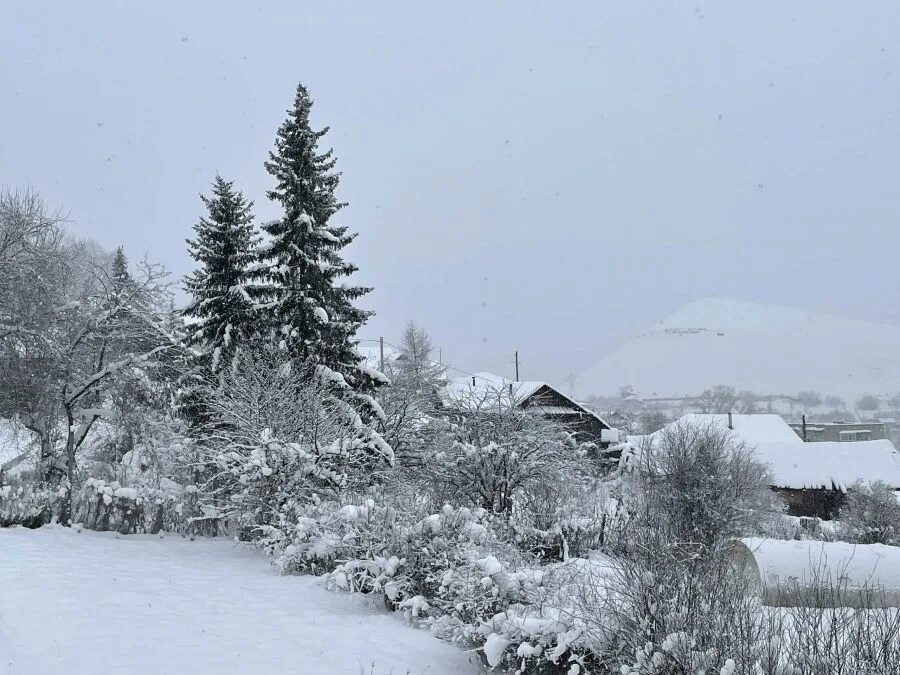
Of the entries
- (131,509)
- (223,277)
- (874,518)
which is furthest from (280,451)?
(874,518)

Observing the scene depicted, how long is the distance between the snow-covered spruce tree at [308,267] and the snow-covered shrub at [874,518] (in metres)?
22.2

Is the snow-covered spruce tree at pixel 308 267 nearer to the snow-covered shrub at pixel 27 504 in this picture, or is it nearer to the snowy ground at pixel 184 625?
the snow-covered shrub at pixel 27 504

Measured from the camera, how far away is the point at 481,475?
59.9 feet

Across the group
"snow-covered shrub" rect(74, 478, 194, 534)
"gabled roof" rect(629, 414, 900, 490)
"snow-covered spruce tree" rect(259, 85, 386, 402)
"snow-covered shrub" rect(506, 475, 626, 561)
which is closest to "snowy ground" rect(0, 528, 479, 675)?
"snow-covered shrub" rect(506, 475, 626, 561)

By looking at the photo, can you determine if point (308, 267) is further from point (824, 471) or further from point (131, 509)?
point (824, 471)

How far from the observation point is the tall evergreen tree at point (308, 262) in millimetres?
19453

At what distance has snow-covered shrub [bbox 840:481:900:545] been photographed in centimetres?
2753

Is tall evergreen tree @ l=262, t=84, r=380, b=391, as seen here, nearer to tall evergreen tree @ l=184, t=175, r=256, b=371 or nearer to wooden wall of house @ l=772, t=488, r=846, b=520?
tall evergreen tree @ l=184, t=175, r=256, b=371

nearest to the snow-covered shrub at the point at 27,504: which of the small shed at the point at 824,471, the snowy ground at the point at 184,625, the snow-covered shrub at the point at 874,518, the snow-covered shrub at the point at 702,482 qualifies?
the snowy ground at the point at 184,625

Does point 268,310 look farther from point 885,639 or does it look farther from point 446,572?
point 885,639

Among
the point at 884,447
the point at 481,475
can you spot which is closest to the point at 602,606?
the point at 481,475

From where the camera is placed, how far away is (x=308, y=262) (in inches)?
767

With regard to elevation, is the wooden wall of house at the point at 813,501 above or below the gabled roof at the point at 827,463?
below

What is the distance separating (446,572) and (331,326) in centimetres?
1240
